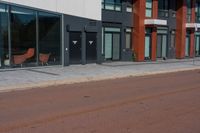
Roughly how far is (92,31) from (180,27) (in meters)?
14.4

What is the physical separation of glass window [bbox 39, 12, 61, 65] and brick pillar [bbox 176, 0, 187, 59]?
17.8 m

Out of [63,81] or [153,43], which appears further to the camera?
[153,43]

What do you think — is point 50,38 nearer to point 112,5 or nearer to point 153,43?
point 112,5

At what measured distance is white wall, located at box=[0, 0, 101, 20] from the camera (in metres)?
23.4

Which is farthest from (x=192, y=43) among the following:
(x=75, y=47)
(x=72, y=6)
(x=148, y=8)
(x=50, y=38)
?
(x=50, y=38)

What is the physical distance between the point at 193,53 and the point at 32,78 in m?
26.9

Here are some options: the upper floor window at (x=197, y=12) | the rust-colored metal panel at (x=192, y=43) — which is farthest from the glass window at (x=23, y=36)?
the upper floor window at (x=197, y=12)

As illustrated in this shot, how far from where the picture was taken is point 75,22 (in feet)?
87.1

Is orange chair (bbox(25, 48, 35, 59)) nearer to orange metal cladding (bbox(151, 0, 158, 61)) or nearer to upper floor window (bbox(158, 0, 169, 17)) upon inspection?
orange metal cladding (bbox(151, 0, 158, 61))

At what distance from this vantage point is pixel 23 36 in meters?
22.8

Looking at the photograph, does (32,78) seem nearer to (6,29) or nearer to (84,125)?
(6,29)

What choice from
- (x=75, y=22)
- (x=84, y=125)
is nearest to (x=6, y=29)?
(x=75, y=22)

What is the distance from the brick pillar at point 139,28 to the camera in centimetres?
3288

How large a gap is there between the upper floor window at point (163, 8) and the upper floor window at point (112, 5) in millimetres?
6853
